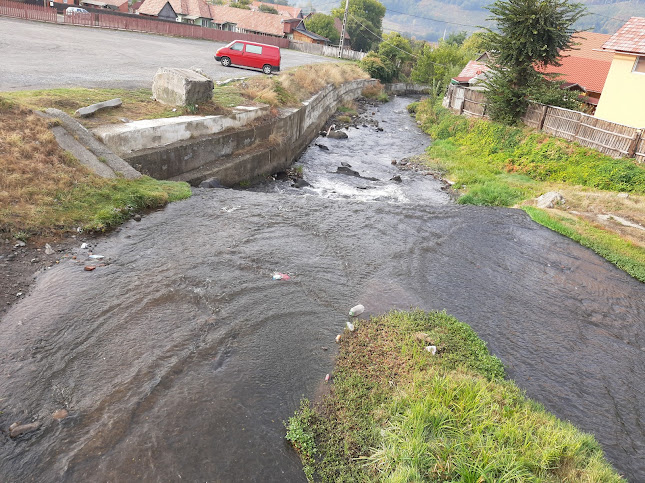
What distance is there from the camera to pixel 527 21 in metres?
19.3

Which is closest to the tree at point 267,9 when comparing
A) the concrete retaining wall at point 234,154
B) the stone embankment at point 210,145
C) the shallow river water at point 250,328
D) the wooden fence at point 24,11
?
the wooden fence at point 24,11

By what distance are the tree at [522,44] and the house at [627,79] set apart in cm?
205

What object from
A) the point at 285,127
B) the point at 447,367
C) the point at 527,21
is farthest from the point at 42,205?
the point at 527,21

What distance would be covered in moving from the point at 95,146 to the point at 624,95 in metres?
20.0

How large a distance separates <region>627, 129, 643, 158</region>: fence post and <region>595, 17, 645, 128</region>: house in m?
3.13

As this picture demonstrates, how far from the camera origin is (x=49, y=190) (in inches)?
323

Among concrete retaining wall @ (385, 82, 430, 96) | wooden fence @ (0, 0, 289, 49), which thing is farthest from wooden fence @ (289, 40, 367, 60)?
concrete retaining wall @ (385, 82, 430, 96)

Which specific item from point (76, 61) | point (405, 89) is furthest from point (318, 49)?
point (76, 61)

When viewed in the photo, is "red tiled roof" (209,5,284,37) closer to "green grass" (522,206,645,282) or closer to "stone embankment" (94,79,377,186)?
"stone embankment" (94,79,377,186)

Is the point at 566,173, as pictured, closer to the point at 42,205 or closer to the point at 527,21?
the point at 527,21

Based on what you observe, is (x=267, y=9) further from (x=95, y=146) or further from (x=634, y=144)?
(x=95, y=146)

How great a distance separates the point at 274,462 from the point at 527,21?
21426 mm

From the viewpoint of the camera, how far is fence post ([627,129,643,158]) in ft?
48.8

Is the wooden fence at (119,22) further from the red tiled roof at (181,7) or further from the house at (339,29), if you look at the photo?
the house at (339,29)
